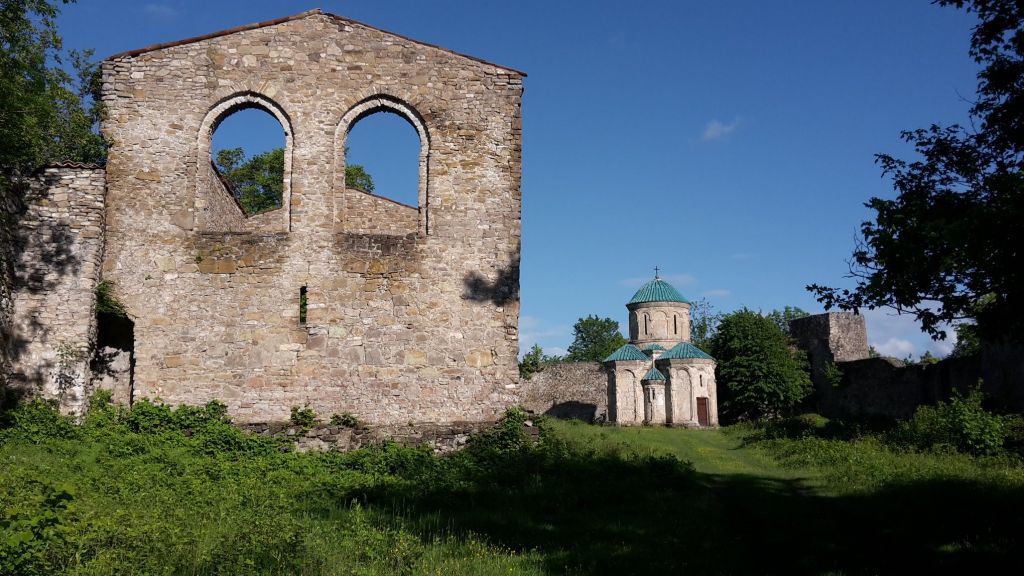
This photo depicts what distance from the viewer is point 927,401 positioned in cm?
2420

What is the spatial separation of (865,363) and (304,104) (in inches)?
943

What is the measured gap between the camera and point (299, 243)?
1359cm

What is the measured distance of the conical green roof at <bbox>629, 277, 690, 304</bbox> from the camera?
41625 mm

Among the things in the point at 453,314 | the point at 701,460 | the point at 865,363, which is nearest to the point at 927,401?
the point at 865,363

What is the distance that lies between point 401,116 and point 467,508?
744cm

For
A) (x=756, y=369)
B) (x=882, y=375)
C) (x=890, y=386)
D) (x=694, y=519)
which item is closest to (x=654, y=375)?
(x=756, y=369)

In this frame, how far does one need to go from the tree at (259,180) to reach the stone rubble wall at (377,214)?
44.5 ft

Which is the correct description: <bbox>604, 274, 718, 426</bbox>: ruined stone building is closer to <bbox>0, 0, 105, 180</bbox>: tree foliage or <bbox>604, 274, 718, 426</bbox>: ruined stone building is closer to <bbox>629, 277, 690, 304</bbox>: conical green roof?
<bbox>629, 277, 690, 304</bbox>: conical green roof

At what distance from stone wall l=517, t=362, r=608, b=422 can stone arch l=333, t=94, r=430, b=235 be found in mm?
27485

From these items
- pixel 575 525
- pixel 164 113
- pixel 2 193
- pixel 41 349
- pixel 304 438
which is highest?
pixel 164 113

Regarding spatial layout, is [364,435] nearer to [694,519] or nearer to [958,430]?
[694,519]

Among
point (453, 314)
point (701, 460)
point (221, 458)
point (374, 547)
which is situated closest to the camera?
point (374, 547)

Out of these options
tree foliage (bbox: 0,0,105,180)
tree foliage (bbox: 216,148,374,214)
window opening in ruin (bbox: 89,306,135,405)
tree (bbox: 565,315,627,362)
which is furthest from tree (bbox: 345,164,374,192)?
tree (bbox: 565,315,627,362)

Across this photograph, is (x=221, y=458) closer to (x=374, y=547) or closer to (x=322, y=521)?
(x=322, y=521)
